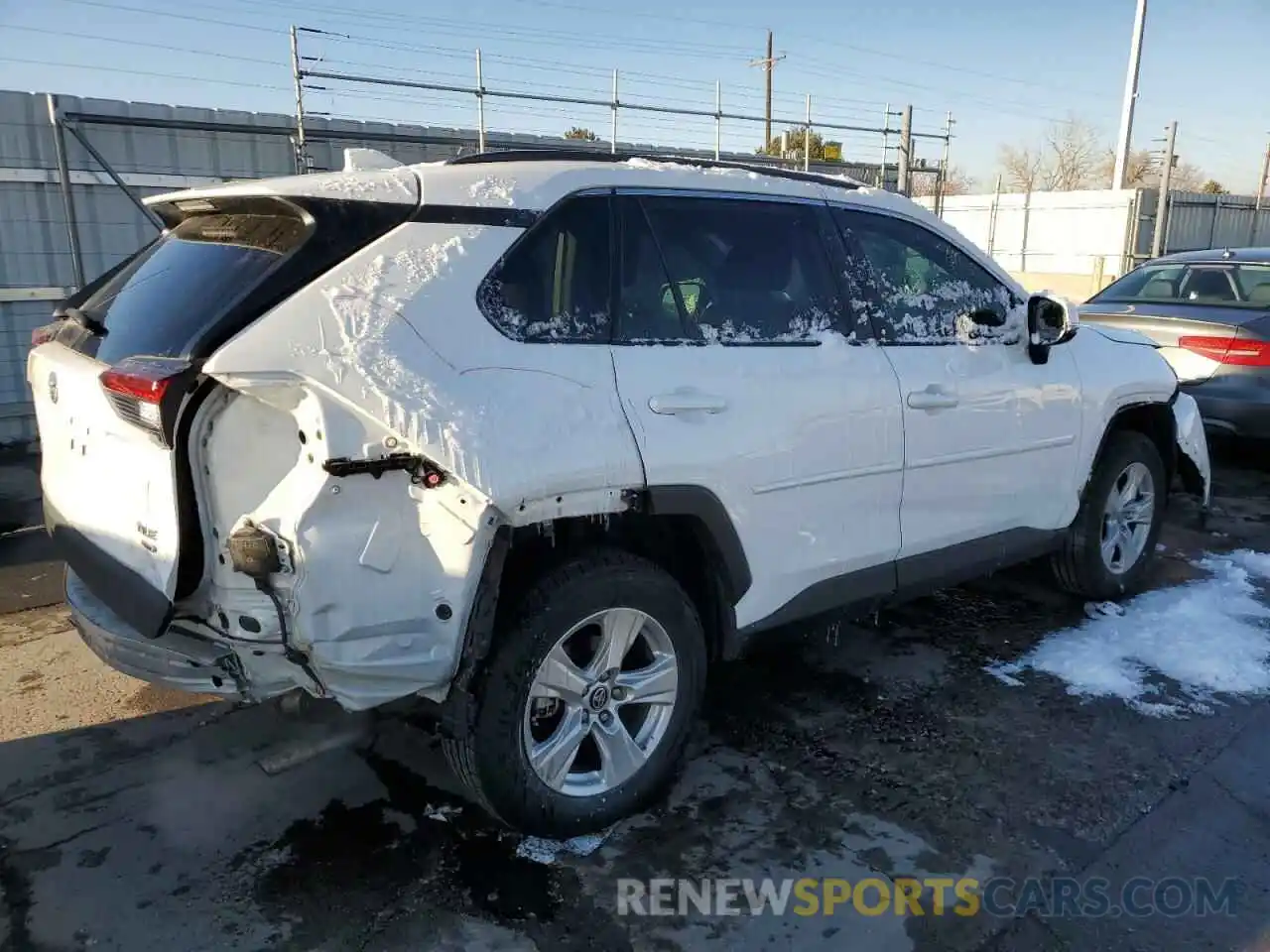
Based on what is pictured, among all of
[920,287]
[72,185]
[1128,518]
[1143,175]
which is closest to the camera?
[920,287]

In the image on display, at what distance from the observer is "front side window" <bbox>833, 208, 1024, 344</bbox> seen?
3.58 meters

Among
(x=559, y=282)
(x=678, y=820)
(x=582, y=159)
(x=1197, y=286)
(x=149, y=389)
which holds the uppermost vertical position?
(x=582, y=159)

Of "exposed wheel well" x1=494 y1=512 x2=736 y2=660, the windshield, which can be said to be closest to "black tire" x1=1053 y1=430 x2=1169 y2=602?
"exposed wheel well" x1=494 y1=512 x2=736 y2=660

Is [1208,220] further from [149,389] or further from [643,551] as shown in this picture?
[149,389]

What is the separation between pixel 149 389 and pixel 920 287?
280 cm

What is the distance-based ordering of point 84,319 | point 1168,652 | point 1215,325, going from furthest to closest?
point 1215,325
point 1168,652
point 84,319

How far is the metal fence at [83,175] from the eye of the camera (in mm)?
7750

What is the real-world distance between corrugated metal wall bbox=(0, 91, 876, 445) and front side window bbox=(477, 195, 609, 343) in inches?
243

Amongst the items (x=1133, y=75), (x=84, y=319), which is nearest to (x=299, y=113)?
(x=84, y=319)

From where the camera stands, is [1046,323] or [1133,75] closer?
[1046,323]

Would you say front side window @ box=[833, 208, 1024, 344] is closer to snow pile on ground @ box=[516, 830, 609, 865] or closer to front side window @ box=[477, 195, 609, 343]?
front side window @ box=[477, 195, 609, 343]

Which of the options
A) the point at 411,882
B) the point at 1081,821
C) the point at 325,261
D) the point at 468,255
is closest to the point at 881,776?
the point at 1081,821

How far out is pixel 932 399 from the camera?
3.58m

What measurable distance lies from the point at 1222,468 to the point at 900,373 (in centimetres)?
608
